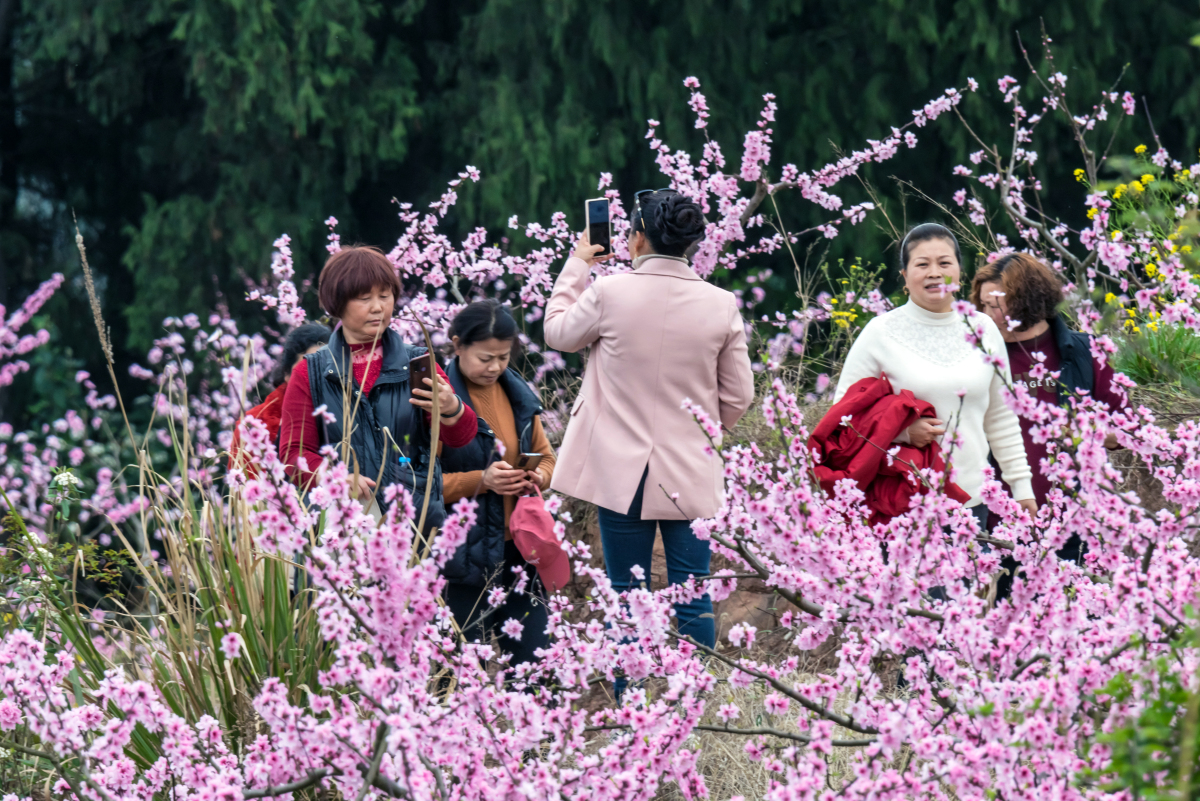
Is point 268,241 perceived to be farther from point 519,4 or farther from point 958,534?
point 958,534

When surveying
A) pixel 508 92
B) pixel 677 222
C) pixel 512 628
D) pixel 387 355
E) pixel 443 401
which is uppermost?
pixel 508 92

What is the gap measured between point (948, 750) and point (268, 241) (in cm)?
943

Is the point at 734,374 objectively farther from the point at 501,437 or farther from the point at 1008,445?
the point at 1008,445

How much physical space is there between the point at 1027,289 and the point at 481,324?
5.64 feet

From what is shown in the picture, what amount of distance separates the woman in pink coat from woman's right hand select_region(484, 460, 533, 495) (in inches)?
5.0

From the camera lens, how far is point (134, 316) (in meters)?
10.6

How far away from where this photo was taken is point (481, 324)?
3.47 meters

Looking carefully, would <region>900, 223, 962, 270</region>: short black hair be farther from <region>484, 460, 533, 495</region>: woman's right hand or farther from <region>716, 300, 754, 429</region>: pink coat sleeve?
<region>484, 460, 533, 495</region>: woman's right hand

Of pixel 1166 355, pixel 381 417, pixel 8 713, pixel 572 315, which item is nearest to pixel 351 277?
pixel 381 417

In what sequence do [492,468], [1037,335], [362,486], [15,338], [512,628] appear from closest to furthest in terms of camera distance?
[512,628], [362,486], [492,468], [1037,335], [15,338]

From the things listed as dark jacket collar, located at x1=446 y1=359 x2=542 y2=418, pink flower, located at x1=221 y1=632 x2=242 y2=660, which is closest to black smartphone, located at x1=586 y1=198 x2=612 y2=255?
dark jacket collar, located at x1=446 y1=359 x2=542 y2=418

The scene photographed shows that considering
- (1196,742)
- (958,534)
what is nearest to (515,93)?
(958,534)

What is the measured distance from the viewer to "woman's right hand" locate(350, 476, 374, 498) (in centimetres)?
266

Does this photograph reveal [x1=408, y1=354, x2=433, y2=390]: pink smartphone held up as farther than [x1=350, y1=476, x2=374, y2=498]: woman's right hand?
Yes
